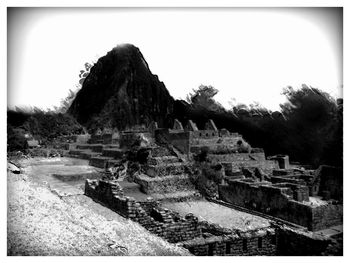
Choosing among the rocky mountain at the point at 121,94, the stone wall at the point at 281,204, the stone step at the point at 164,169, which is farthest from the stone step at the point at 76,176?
the stone wall at the point at 281,204

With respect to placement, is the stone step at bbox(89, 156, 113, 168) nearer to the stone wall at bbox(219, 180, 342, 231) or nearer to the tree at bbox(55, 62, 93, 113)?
the tree at bbox(55, 62, 93, 113)

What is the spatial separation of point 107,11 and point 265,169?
10837 millimetres

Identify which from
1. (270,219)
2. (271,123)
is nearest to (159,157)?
(271,123)

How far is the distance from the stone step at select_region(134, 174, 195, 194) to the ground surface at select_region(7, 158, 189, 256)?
4616mm

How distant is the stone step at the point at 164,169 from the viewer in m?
13.6

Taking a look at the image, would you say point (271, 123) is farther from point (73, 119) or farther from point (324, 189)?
point (73, 119)

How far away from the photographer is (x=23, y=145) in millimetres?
8789

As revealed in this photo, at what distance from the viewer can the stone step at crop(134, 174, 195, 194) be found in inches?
502

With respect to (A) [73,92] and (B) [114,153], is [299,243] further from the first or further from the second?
(B) [114,153]

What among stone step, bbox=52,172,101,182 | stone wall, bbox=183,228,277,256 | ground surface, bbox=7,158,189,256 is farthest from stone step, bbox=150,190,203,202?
stone wall, bbox=183,228,277,256

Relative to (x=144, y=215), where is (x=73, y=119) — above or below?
above

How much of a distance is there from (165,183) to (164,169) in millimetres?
757

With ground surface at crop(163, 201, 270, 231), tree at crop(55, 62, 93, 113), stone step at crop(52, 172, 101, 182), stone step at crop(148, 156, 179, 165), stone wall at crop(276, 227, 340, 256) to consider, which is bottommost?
ground surface at crop(163, 201, 270, 231)

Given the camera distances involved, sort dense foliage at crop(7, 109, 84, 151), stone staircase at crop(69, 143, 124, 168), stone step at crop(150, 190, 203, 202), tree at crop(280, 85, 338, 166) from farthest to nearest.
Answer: stone staircase at crop(69, 143, 124, 168) → stone step at crop(150, 190, 203, 202) → tree at crop(280, 85, 338, 166) → dense foliage at crop(7, 109, 84, 151)
